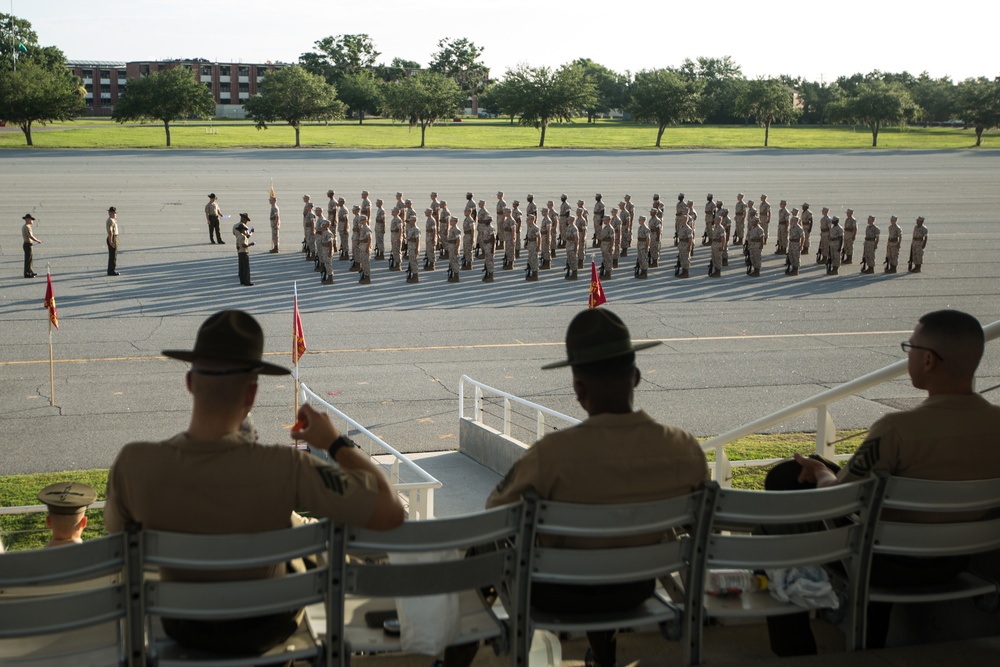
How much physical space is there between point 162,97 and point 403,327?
67533 millimetres

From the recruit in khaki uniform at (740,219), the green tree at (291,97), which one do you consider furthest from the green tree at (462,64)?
the recruit in khaki uniform at (740,219)

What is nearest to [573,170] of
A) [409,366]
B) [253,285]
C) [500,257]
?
[500,257]

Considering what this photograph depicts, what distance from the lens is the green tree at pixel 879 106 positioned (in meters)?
87.9

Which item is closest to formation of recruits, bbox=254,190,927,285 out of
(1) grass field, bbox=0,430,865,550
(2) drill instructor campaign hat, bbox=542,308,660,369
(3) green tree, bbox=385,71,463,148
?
(1) grass field, bbox=0,430,865,550

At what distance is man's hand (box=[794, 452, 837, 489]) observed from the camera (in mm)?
3986

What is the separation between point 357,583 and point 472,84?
477 feet

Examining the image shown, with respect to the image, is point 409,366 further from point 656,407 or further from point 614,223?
point 614,223

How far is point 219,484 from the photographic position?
3.22m

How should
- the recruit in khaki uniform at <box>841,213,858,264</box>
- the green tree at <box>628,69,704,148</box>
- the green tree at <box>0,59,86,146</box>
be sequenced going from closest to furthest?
the recruit in khaki uniform at <box>841,213,858,264</box> → the green tree at <box>0,59,86,146</box> → the green tree at <box>628,69,704,148</box>

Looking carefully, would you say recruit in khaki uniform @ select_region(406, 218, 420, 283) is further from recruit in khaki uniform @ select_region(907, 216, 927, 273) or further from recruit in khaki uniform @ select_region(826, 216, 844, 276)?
recruit in khaki uniform @ select_region(907, 216, 927, 273)

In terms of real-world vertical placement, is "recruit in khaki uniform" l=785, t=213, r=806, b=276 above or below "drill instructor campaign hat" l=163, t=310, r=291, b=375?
below

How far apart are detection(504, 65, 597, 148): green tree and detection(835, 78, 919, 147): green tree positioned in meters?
23.8

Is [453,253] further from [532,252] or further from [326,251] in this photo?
[326,251]

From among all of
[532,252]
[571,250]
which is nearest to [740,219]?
[571,250]
